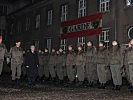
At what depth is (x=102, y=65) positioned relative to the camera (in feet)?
46.5

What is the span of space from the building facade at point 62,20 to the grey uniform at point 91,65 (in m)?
5.54

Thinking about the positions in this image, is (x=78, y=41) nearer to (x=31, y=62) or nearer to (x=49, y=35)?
(x=49, y=35)

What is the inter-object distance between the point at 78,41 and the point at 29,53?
11340 mm

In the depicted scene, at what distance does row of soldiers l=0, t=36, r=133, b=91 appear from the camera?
1295 cm

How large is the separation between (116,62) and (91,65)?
2159mm

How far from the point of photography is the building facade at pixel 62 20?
65.8ft

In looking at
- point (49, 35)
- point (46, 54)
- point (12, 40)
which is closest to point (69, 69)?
point (46, 54)

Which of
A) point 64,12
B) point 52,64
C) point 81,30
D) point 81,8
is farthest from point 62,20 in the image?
point 52,64

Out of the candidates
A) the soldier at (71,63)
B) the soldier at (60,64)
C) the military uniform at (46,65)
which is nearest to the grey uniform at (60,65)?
the soldier at (60,64)

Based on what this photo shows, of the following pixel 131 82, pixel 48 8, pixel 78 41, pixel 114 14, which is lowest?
pixel 131 82

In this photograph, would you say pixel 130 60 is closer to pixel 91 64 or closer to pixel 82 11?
pixel 91 64

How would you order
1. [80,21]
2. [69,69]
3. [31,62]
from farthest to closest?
1. [80,21]
2. [69,69]
3. [31,62]

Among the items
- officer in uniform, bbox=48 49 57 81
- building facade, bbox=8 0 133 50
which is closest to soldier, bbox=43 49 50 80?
officer in uniform, bbox=48 49 57 81

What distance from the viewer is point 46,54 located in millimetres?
19391
